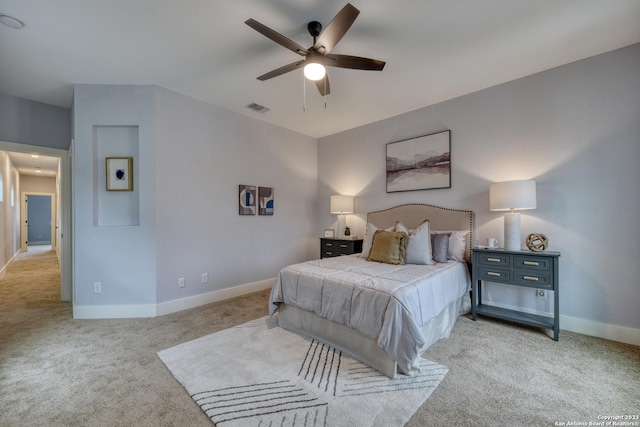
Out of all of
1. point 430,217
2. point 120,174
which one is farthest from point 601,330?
point 120,174

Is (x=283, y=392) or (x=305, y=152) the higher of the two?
(x=305, y=152)

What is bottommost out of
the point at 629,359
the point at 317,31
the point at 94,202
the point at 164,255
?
the point at 629,359

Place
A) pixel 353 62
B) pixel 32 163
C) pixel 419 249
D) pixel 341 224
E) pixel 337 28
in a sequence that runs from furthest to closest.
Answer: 1. pixel 32 163
2. pixel 341 224
3. pixel 419 249
4. pixel 353 62
5. pixel 337 28

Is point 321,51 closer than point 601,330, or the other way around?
point 321,51

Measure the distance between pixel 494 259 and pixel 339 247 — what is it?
7.08 ft

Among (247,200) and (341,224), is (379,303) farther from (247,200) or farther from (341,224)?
(247,200)

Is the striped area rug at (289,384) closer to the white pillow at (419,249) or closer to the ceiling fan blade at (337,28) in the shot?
the white pillow at (419,249)

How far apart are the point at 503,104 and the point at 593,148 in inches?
39.7

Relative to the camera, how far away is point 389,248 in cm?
317

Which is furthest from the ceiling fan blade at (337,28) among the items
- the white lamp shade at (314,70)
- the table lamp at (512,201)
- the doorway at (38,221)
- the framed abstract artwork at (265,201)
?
the doorway at (38,221)

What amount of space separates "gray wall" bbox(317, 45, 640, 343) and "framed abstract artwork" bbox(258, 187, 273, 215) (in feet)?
8.93

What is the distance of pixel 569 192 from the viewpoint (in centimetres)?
285

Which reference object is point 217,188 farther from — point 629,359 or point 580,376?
point 629,359

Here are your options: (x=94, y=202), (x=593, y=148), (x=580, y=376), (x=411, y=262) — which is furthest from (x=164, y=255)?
(x=593, y=148)
